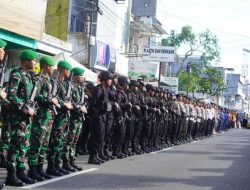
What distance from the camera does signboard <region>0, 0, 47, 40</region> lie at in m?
15.7

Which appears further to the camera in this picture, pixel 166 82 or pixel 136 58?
pixel 166 82

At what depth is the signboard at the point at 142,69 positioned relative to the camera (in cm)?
3500

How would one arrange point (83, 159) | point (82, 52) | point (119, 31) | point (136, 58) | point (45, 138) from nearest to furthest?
point (45, 138), point (83, 159), point (82, 52), point (119, 31), point (136, 58)

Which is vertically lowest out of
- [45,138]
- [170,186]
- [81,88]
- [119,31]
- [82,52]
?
[170,186]

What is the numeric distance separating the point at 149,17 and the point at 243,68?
217ft

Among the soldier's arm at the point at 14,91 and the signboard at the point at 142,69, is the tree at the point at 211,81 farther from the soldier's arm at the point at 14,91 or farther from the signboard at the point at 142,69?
the soldier's arm at the point at 14,91

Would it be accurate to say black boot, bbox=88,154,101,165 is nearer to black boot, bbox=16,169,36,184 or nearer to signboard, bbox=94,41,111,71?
black boot, bbox=16,169,36,184

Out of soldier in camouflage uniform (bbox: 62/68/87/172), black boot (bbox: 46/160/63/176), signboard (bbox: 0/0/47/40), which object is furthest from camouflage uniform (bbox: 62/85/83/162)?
signboard (bbox: 0/0/47/40)

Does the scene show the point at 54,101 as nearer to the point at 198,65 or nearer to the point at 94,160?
the point at 94,160

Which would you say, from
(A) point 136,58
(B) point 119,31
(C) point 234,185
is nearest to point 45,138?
(C) point 234,185

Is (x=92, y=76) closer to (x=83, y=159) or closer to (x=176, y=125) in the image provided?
(x=176, y=125)

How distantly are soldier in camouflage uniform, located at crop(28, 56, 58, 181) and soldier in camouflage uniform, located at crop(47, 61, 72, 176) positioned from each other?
0.54 m

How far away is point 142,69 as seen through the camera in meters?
35.9

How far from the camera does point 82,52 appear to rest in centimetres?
2778
